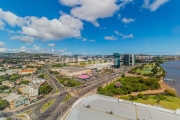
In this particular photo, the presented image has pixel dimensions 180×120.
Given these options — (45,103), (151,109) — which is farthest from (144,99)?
(45,103)

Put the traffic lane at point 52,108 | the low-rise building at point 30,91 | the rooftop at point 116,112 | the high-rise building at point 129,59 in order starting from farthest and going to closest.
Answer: the high-rise building at point 129,59 < the low-rise building at point 30,91 < the traffic lane at point 52,108 < the rooftop at point 116,112

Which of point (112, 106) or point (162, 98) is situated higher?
point (112, 106)

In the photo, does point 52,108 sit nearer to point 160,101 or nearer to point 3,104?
point 3,104

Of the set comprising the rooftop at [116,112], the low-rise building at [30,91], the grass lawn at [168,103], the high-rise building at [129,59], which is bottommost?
the grass lawn at [168,103]

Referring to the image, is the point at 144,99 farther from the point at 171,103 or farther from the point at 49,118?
the point at 49,118

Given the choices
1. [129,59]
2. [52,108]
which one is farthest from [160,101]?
[129,59]

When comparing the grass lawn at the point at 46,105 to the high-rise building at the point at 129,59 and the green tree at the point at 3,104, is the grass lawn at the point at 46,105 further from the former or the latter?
the high-rise building at the point at 129,59

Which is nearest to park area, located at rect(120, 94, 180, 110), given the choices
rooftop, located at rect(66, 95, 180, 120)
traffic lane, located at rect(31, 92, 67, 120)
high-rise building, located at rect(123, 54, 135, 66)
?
rooftop, located at rect(66, 95, 180, 120)

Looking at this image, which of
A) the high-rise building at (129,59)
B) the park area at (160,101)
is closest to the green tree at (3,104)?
the park area at (160,101)

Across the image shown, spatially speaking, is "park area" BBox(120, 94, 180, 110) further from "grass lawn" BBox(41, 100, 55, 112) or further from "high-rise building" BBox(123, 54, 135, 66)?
"high-rise building" BBox(123, 54, 135, 66)
